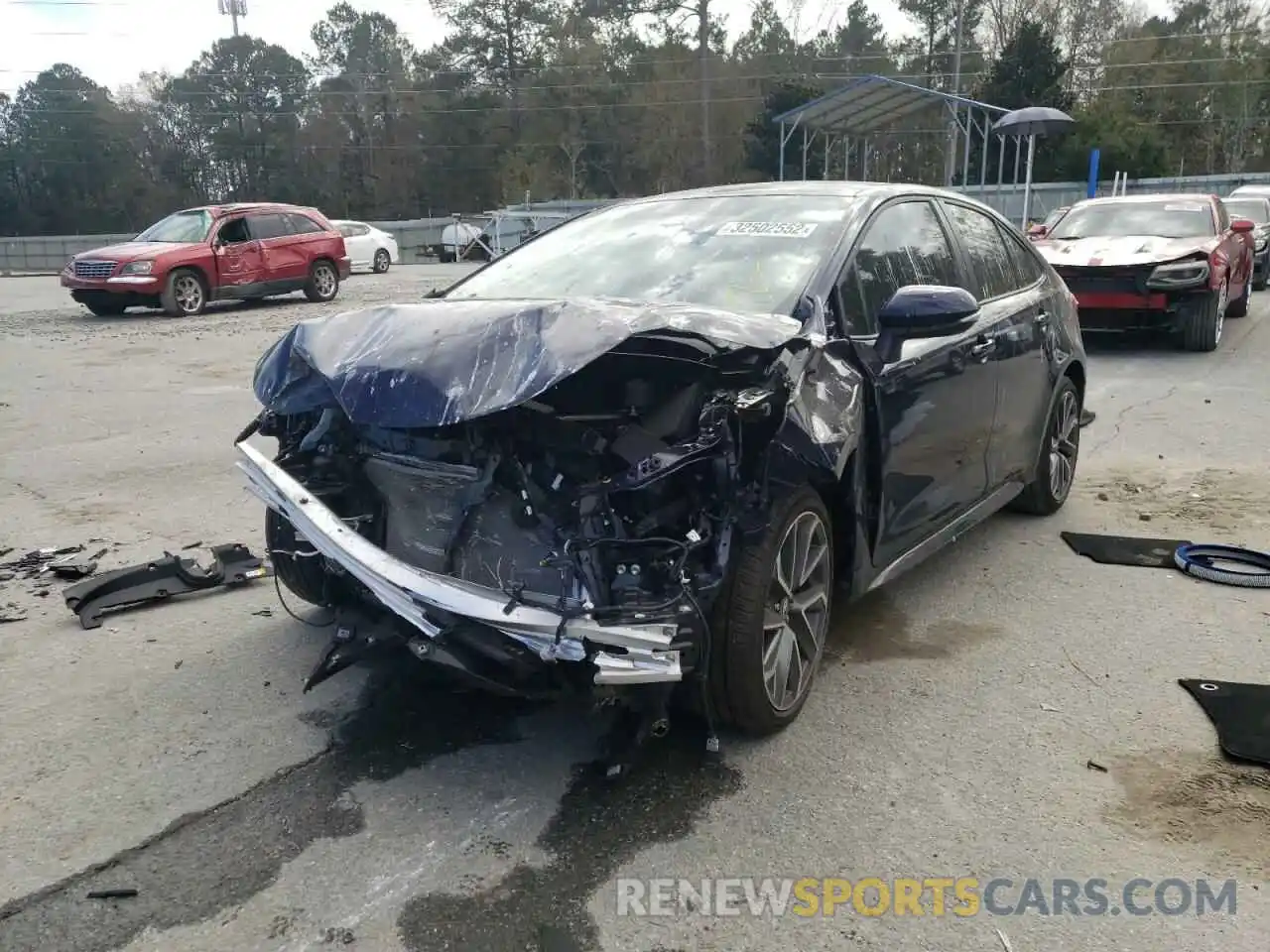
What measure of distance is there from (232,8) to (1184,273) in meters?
61.3

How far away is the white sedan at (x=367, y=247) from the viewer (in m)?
26.7

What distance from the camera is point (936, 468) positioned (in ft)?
13.2

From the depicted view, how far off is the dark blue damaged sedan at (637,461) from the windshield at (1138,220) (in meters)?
9.14

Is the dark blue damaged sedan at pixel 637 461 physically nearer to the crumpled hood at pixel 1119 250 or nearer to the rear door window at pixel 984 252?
the rear door window at pixel 984 252

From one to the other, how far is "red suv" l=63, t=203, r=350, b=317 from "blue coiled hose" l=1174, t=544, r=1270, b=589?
15.2 meters

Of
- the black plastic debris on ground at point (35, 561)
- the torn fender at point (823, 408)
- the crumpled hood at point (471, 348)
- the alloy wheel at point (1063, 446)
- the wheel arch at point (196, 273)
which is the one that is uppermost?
the crumpled hood at point (471, 348)

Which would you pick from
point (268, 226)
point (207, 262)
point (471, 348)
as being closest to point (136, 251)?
point (207, 262)

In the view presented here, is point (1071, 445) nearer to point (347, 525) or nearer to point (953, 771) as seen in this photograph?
point (953, 771)

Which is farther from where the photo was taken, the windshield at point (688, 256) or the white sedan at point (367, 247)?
the white sedan at point (367, 247)

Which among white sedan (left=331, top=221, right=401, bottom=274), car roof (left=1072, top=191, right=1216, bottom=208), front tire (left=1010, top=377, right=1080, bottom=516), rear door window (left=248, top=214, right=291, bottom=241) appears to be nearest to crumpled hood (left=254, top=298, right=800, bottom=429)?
front tire (left=1010, top=377, right=1080, bottom=516)

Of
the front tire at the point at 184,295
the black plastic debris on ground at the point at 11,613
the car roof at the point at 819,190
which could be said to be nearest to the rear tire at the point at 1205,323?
the car roof at the point at 819,190

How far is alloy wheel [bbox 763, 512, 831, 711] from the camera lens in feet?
10.4

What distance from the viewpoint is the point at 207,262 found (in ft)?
53.6

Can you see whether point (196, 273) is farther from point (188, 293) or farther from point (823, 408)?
point (823, 408)
